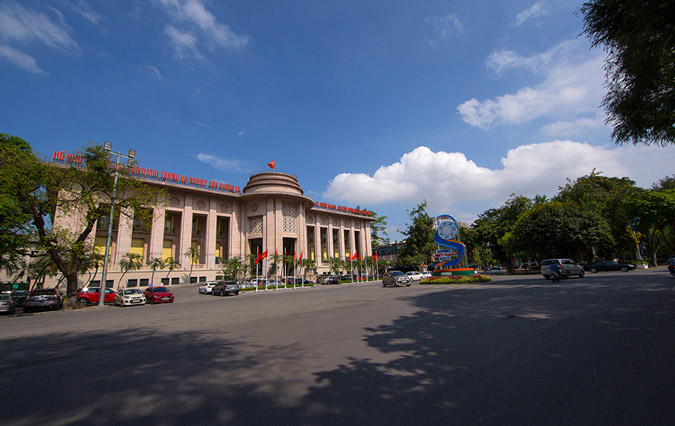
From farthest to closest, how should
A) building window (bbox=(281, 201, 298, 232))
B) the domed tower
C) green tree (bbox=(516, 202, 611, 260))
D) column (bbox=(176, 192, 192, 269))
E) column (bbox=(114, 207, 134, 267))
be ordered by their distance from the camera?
building window (bbox=(281, 201, 298, 232)), the domed tower, column (bbox=(176, 192, 192, 269)), column (bbox=(114, 207, 134, 267)), green tree (bbox=(516, 202, 611, 260))

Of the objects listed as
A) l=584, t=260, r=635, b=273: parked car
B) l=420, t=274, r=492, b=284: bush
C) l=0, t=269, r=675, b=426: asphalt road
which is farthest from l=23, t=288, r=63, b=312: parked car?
l=584, t=260, r=635, b=273: parked car

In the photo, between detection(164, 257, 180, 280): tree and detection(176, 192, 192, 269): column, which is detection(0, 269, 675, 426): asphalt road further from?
detection(176, 192, 192, 269): column

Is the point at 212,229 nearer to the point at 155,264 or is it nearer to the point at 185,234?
the point at 185,234

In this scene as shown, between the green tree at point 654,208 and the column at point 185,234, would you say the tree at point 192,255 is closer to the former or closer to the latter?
the column at point 185,234

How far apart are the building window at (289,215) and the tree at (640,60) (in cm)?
4767

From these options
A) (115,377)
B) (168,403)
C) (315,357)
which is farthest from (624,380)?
(115,377)

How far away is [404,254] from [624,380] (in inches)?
2576

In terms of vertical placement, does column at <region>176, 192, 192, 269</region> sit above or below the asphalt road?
above

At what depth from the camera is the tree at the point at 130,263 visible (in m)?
39.0

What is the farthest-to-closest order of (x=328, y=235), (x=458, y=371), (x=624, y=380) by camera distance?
(x=328, y=235), (x=458, y=371), (x=624, y=380)

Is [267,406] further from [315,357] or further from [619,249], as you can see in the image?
[619,249]

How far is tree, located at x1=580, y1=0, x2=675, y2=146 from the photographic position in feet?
25.3

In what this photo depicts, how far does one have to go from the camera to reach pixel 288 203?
5512 cm

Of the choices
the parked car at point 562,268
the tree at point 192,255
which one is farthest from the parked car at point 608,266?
the tree at point 192,255
